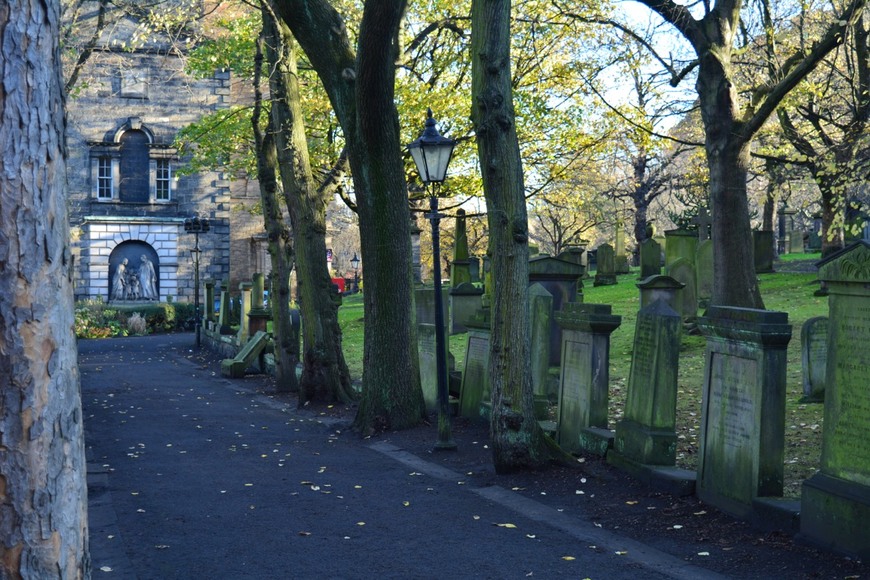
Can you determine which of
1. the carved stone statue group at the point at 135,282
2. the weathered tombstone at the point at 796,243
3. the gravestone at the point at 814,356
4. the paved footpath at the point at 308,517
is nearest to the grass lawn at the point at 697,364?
the gravestone at the point at 814,356

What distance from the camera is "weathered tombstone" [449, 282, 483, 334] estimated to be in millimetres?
23922

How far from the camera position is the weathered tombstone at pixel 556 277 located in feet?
52.1

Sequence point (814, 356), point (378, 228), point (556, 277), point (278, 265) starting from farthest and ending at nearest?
1. point (278, 265)
2. point (556, 277)
3. point (378, 228)
4. point (814, 356)

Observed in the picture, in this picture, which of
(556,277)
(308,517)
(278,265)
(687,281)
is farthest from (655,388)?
(687,281)

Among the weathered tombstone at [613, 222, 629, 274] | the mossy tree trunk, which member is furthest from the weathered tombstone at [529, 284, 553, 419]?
the weathered tombstone at [613, 222, 629, 274]

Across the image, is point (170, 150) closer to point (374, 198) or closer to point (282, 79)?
point (282, 79)

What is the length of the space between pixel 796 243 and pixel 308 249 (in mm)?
33743

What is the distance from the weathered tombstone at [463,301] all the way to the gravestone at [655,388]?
14561 mm

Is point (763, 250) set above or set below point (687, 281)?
above

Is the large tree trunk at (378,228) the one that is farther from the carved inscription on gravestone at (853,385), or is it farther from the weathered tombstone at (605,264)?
the weathered tombstone at (605,264)

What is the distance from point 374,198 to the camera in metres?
13.3

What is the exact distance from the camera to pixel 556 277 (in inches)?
632

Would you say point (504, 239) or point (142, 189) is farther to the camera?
point (142, 189)

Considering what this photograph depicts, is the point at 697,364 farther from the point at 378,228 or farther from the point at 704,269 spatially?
the point at 704,269
